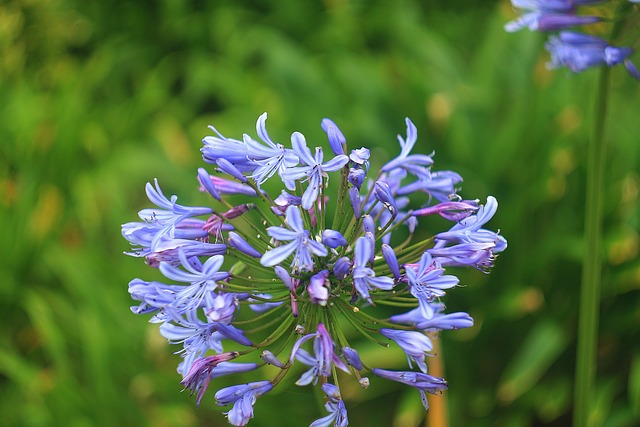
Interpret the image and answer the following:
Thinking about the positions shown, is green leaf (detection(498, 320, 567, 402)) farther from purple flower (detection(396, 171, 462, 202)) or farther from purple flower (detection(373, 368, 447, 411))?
purple flower (detection(373, 368, 447, 411))

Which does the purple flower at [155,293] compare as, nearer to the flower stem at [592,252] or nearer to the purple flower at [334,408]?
the purple flower at [334,408]

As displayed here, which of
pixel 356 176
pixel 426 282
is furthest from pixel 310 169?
pixel 426 282

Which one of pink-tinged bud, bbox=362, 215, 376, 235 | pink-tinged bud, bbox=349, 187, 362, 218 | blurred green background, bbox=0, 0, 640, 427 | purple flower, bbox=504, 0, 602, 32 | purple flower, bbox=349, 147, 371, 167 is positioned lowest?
blurred green background, bbox=0, 0, 640, 427

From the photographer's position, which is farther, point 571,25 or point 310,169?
point 571,25

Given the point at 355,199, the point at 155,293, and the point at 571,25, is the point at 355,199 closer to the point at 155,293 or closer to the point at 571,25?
the point at 155,293

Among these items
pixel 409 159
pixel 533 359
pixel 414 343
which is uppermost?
pixel 409 159

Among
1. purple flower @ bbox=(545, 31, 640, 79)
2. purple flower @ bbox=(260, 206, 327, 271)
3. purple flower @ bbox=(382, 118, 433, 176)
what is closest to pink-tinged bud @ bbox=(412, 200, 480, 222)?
purple flower @ bbox=(382, 118, 433, 176)
